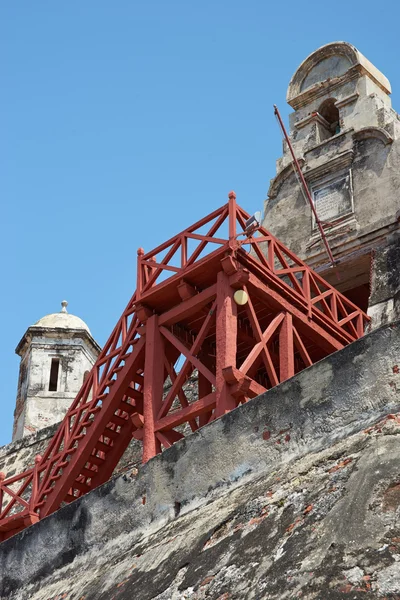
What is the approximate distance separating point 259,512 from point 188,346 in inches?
230

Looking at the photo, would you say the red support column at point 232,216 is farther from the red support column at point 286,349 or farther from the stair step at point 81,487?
the stair step at point 81,487

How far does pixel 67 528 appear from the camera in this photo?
470 inches

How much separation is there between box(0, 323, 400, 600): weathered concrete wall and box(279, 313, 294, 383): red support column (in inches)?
130

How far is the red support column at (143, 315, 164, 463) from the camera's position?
44.1ft

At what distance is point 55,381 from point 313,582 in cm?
1921

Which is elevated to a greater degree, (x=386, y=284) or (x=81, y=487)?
(x=386, y=284)

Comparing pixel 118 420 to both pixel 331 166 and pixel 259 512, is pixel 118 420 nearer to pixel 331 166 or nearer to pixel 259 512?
pixel 259 512

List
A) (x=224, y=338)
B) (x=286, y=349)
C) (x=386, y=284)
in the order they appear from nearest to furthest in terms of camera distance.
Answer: (x=224, y=338) < (x=286, y=349) < (x=386, y=284)

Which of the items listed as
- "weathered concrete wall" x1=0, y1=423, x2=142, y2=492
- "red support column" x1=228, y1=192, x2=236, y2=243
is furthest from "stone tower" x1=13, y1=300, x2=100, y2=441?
"red support column" x1=228, y1=192, x2=236, y2=243

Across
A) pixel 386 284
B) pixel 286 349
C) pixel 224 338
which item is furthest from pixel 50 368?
pixel 224 338

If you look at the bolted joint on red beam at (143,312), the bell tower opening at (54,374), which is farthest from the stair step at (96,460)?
the bell tower opening at (54,374)

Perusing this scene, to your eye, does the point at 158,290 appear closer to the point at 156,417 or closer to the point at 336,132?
the point at 156,417

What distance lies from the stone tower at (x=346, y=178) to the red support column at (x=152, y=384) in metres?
4.43

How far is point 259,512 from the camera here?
9.20 metres
